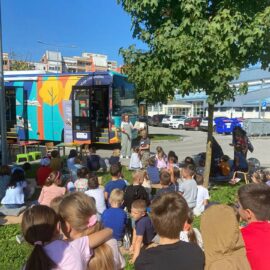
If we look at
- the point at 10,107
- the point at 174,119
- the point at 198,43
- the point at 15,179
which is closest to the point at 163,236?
the point at 198,43

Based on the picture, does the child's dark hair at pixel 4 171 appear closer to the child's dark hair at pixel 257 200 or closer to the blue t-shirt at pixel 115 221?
the blue t-shirt at pixel 115 221

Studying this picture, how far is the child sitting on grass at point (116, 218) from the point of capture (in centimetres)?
591

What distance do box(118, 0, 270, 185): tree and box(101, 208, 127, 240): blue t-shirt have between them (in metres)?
3.42

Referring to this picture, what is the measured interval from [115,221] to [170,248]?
3.18 metres

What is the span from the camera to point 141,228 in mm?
5750

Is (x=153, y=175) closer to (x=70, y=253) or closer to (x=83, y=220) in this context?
(x=83, y=220)

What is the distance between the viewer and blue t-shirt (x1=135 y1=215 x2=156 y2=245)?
575 cm

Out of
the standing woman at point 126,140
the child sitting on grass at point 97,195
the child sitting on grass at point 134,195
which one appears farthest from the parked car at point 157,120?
the child sitting on grass at point 134,195

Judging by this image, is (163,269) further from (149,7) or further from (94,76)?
(94,76)

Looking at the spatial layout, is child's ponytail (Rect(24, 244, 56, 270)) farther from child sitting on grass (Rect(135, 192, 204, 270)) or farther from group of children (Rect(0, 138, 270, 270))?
child sitting on grass (Rect(135, 192, 204, 270))

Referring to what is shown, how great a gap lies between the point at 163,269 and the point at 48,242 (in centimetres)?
80

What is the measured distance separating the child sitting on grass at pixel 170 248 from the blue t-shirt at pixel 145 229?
2868 millimetres

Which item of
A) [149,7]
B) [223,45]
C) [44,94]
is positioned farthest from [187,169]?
[44,94]

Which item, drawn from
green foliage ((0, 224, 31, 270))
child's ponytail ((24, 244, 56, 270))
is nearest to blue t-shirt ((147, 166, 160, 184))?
green foliage ((0, 224, 31, 270))
